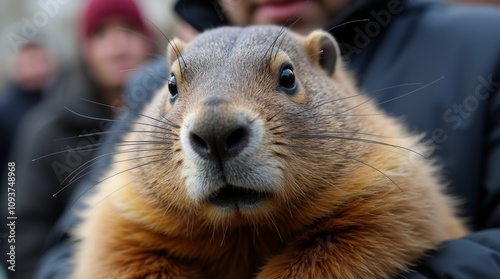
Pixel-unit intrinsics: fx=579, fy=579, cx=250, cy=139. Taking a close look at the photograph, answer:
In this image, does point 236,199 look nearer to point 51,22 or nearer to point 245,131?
point 245,131

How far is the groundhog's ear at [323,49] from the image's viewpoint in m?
3.72

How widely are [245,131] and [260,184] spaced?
27 centimetres

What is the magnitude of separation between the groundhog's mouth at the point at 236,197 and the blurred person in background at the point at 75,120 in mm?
2509

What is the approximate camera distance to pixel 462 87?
394cm

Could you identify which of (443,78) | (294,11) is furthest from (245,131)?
(294,11)

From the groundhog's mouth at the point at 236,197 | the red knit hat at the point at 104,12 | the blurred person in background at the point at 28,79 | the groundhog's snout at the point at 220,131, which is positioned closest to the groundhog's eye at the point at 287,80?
the groundhog's snout at the point at 220,131

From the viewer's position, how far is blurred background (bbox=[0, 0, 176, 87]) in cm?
862

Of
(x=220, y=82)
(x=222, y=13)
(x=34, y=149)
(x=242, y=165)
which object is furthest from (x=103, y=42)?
(x=242, y=165)

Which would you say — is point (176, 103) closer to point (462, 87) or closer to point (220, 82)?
point (220, 82)

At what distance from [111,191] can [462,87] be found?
2426 millimetres

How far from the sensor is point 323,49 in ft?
12.5

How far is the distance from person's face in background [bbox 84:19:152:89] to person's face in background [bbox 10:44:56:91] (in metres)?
2.33

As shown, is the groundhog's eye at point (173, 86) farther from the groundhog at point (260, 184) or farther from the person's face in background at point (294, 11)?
the person's face in background at point (294, 11)

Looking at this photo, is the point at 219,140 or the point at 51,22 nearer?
the point at 219,140
